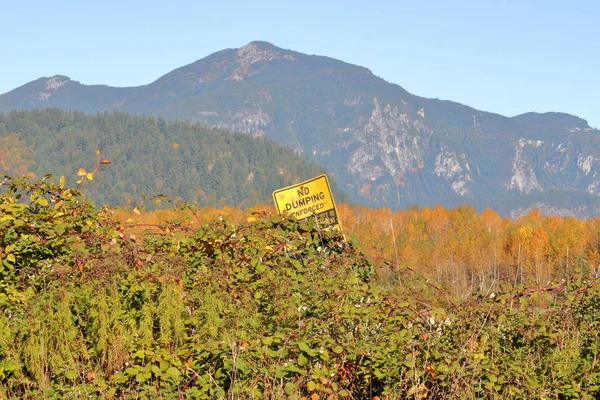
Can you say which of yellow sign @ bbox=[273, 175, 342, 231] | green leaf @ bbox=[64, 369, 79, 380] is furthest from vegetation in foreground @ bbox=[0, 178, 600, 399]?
yellow sign @ bbox=[273, 175, 342, 231]

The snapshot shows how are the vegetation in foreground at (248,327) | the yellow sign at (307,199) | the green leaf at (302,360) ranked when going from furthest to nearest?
the yellow sign at (307,199) < the vegetation in foreground at (248,327) < the green leaf at (302,360)

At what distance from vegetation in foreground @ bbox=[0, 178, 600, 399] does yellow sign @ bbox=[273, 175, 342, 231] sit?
171 cm

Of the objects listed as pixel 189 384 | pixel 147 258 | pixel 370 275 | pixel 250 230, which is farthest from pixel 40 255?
pixel 370 275

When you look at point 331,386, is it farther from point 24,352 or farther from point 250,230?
point 250,230

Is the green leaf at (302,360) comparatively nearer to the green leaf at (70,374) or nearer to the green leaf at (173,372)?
the green leaf at (173,372)

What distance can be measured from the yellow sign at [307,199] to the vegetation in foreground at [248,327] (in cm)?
171

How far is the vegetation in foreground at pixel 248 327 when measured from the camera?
5.61m

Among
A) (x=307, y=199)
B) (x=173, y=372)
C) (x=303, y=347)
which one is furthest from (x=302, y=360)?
(x=307, y=199)

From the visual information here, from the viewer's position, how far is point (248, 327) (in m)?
6.38

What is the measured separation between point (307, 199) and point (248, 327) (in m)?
4.08

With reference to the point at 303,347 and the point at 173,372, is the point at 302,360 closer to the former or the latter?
the point at 303,347

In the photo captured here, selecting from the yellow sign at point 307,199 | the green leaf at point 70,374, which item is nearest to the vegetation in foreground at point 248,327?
the green leaf at point 70,374

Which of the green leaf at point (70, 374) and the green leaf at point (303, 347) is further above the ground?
the green leaf at point (303, 347)

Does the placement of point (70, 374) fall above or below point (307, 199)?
below
